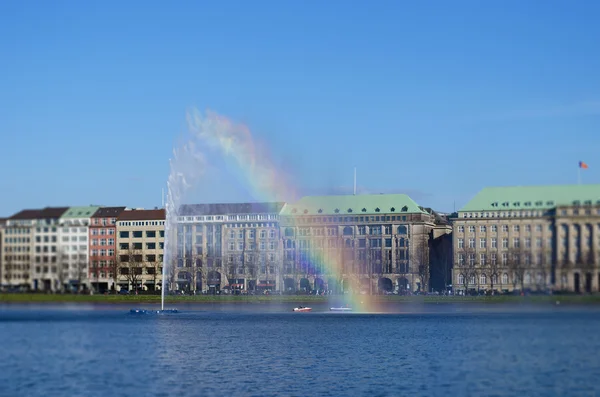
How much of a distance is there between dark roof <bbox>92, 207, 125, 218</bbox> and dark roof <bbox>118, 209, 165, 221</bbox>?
0.84 meters

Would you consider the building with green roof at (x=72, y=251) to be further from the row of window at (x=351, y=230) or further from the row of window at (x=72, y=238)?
the row of window at (x=351, y=230)

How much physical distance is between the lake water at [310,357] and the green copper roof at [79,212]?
1510 cm

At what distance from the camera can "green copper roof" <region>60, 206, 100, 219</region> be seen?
99.7 meters

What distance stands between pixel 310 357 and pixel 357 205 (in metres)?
112

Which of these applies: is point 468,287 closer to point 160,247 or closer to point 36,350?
point 160,247

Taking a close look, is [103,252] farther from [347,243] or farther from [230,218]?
[347,243]

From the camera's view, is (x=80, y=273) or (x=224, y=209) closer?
(x=80, y=273)

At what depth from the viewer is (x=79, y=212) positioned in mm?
114062

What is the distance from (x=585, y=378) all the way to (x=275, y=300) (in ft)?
290

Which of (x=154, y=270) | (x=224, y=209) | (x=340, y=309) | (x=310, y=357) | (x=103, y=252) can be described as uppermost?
(x=224, y=209)

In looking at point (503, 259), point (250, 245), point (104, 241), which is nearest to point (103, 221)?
point (104, 241)

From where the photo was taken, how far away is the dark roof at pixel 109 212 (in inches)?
5661

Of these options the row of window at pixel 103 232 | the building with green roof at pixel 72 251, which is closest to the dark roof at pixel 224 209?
the row of window at pixel 103 232

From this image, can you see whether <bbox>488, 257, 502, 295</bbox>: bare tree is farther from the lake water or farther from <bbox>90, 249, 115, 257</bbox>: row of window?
<bbox>90, 249, 115, 257</bbox>: row of window
